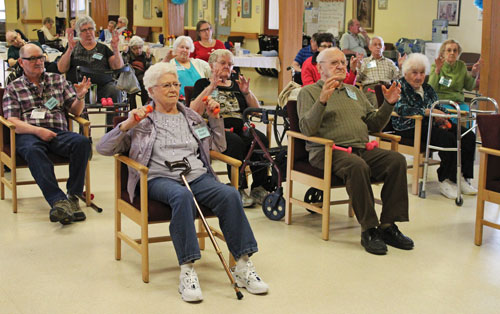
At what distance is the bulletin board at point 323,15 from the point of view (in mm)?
14375

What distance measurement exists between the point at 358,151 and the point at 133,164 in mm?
1525

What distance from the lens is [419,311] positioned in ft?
10.2

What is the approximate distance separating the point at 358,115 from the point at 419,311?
150 cm

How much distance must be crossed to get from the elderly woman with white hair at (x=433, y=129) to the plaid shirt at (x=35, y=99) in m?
2.57

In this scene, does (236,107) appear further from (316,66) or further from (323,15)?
(323,15)

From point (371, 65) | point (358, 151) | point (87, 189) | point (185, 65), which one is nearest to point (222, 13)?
point (371, 65)

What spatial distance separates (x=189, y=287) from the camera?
3158 mm

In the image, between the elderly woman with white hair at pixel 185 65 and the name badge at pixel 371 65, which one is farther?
the name badge at pixel 371 65

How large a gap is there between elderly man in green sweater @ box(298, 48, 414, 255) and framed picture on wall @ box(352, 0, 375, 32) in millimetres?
9810

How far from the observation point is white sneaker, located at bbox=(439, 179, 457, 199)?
5199mm

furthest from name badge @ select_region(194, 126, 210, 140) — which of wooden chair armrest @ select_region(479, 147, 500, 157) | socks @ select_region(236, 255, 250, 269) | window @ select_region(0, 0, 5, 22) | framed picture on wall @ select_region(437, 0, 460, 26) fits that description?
window @ select_region(0, 0, 5, 22)

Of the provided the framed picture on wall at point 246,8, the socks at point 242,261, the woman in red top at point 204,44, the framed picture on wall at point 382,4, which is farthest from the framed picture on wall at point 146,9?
the socks at point 242,261

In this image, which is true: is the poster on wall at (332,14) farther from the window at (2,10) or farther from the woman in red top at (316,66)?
the window at (2,10)

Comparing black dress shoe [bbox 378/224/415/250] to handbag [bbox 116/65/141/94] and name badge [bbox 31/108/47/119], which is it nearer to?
name badge [bbox 31/108/47/119]
